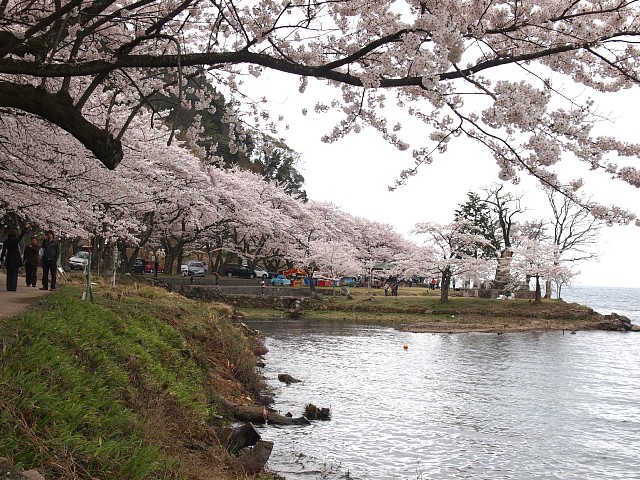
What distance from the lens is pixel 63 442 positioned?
4348 millimetres

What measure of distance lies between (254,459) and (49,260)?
388 inches

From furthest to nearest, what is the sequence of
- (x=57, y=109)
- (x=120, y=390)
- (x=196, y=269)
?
(x=196, y=269) → (x=120, y=390) → (x=57, y=109)

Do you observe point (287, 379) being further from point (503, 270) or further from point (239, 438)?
point (503, 270)

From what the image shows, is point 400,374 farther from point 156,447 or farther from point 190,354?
point 156,447

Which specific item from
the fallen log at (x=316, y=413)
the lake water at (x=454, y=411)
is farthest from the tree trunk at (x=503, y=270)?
the fallen log at (x=316, y=413)

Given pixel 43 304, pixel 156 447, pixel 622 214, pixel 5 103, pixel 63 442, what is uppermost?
pixel 5 103

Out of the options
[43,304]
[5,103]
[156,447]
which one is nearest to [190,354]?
[43,304]

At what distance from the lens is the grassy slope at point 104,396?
4410 mm

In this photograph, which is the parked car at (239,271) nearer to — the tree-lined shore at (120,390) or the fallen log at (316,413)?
the tree-lined shore at (120,390)

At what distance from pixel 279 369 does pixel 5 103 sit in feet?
45.7

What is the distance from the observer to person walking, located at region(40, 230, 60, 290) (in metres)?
14.9

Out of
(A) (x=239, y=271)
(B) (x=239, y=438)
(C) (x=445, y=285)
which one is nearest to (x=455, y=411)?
(B) (x=239, y=438)

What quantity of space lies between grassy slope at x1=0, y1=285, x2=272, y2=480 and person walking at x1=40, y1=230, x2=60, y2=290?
3.38 m

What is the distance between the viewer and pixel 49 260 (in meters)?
15.2
